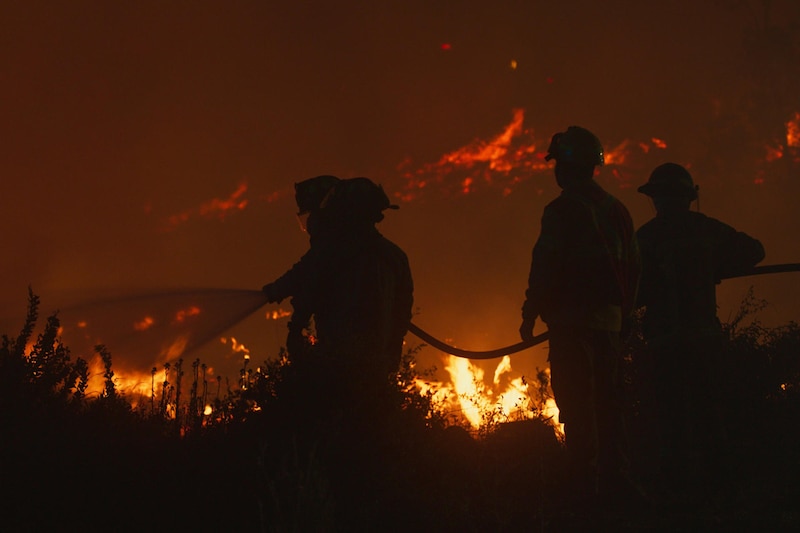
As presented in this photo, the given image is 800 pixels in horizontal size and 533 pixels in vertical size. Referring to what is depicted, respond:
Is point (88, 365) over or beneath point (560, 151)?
beneath

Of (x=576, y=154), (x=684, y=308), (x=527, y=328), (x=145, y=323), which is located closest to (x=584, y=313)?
(x=527, y=328)

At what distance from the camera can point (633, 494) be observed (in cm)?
650

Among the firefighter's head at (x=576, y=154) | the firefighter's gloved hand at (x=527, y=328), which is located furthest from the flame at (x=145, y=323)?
the firefighter's head at (x=576, y=154)

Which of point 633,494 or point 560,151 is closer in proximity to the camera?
point 633,494

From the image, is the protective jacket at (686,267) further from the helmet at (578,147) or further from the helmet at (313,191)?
the helmet at (313,191)

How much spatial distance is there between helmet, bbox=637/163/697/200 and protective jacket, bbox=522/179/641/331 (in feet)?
7.43

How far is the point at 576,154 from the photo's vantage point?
7270 mm

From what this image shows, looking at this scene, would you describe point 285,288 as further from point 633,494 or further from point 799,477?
point 799,477

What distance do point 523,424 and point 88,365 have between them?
14.9ft

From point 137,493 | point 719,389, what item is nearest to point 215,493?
point 137,493

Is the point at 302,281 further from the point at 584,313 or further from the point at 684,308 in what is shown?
the point at 684,308

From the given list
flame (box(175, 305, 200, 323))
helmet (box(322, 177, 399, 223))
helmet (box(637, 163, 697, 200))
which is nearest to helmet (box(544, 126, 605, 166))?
helmet (box(637, 163, 697, 200))

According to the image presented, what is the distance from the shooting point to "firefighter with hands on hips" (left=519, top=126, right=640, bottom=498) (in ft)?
22.4

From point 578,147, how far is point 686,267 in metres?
2.36
